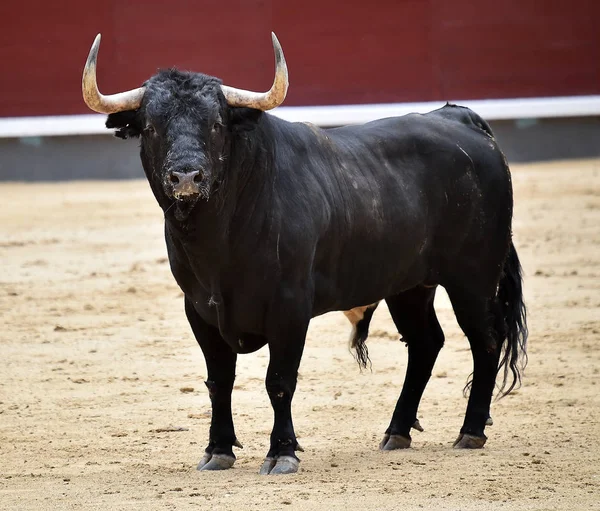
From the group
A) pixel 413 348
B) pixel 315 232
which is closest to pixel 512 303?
pixel 413 348

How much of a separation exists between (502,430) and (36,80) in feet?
22.1

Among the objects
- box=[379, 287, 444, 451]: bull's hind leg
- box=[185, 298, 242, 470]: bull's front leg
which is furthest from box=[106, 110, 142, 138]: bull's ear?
box=[379, 287, 444, 451]: bull's hind leg

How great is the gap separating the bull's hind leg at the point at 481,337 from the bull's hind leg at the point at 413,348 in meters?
0.12

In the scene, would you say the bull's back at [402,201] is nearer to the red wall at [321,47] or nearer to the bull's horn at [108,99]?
the bull's horn at [108,99]

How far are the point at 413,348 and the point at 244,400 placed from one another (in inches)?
28.5

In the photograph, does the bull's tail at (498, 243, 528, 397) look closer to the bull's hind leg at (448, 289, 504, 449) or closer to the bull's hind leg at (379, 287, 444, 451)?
the bull's hind leg at (448, 289, 504, 449)

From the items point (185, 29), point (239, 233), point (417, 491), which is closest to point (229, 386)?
point (239, 233)

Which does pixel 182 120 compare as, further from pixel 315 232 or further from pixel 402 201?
pixel 402 201

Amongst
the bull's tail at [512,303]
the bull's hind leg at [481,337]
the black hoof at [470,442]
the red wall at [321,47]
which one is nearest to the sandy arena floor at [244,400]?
the black hoof at [470,442]

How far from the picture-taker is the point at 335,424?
14.0 ft

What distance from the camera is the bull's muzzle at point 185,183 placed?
322cm

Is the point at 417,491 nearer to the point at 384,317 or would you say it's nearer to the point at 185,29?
the point at 384,317

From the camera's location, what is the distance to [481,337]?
4.12 meters

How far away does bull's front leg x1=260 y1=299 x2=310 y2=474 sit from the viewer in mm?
3477
